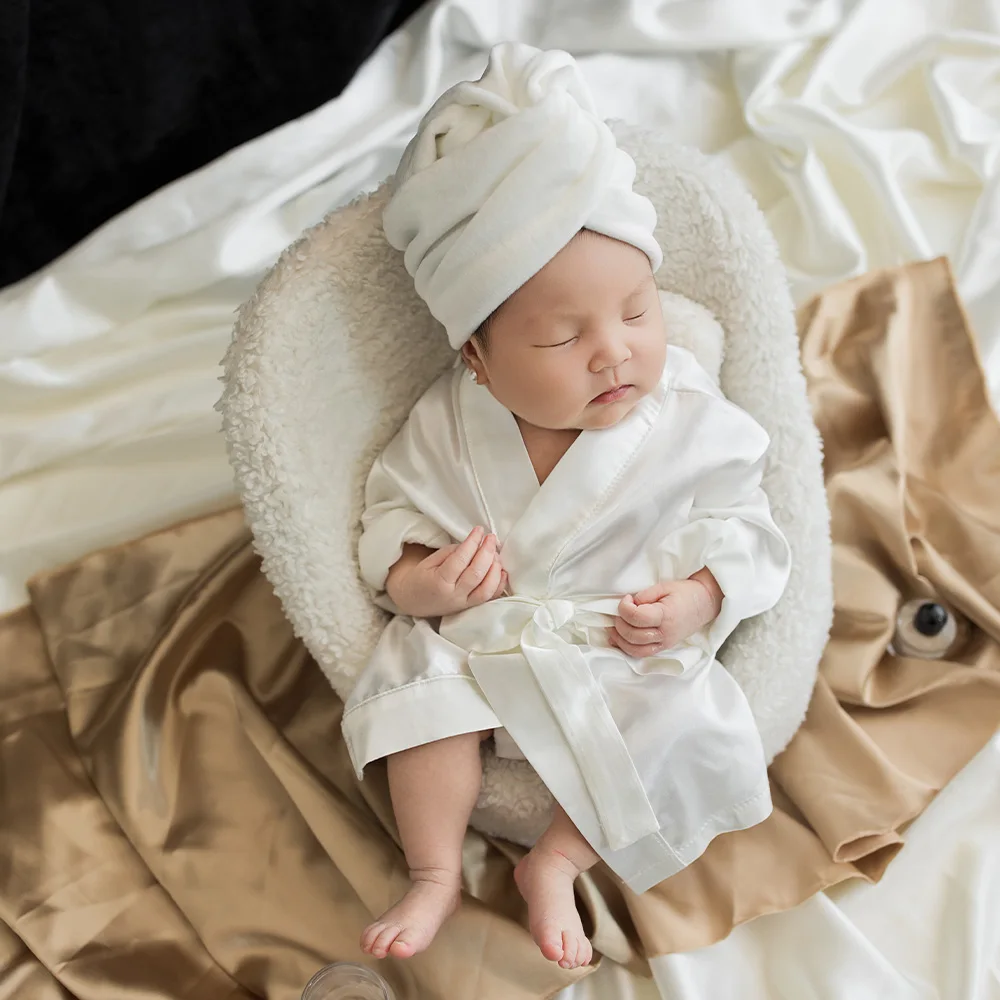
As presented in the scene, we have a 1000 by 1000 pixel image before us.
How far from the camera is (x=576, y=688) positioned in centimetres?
112

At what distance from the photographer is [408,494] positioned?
48.2 inches

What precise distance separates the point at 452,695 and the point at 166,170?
2.93ft

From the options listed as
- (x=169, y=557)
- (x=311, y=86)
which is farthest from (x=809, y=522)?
(x=311, y=86)

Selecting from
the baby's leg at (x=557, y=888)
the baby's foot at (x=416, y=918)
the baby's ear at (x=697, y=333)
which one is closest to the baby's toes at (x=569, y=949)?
the baby's leg at (x=557, y=888)

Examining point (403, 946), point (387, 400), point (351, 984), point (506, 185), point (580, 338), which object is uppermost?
point (506, 185)

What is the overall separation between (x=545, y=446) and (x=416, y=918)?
1.65 ft

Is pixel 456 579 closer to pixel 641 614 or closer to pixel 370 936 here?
pixel 641 614

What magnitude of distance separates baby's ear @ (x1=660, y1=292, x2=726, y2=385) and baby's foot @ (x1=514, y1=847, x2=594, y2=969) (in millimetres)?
577

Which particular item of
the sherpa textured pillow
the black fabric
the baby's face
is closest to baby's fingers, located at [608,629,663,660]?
the sherpa textured pillow

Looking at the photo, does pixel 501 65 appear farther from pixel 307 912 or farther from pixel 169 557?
pixel 307 912

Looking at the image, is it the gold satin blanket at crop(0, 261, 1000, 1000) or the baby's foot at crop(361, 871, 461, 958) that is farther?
the gold satin blanket at crop(0, 261, 1000, 1000)

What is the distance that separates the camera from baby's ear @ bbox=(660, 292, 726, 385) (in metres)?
1.29

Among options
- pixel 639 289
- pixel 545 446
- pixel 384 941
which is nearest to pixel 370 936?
pixel 384 941

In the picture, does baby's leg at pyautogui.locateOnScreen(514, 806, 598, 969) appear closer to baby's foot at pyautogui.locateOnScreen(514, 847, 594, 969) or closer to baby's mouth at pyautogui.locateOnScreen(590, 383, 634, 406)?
baby's foot at pyautogui.locateOnScreen(514, 847, 594, 969)
